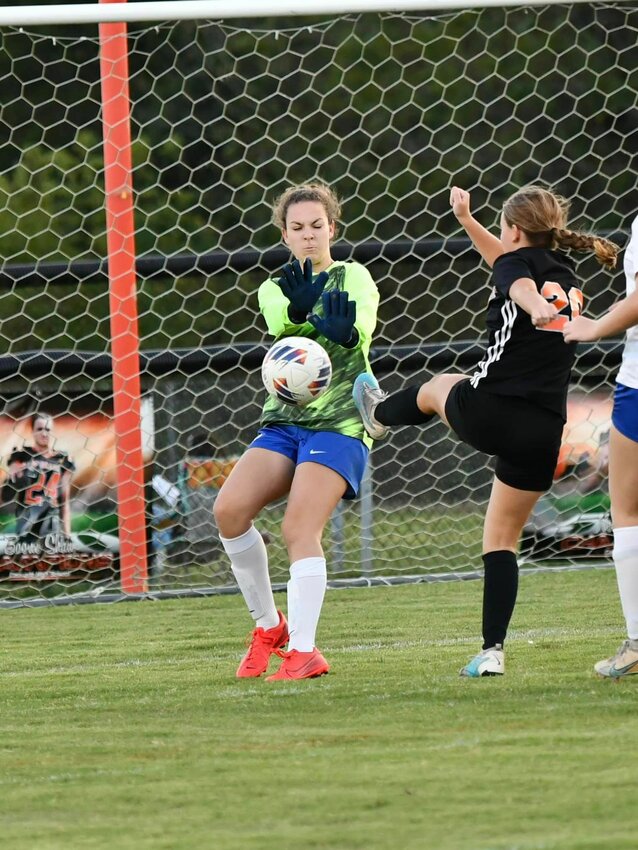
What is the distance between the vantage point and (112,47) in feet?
25.6

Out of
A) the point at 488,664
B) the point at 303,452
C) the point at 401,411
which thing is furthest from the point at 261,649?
the point at 401,411

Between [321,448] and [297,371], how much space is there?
27cm

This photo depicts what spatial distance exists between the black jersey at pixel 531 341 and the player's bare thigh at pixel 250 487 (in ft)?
2.64

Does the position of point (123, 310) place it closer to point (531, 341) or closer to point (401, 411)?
point (401, 411)

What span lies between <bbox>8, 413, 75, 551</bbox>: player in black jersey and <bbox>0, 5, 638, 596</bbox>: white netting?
0.22 feet

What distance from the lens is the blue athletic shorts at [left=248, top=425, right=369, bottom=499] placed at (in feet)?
16.1

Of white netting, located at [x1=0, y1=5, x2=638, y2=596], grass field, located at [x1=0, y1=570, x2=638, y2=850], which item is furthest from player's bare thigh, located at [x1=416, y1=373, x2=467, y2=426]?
white netting, located at [x1=0, y1=5, x2=638, y2=596]

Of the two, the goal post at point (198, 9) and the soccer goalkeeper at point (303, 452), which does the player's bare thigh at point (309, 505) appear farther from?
the goal post at point (198, 9)

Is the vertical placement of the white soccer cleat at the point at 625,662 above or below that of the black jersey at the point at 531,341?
below

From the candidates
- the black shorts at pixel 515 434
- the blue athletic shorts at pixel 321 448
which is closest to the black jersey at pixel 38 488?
the blue athletic shorts at pixel 321 448

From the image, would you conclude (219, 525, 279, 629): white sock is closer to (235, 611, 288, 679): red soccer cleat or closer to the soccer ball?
(235, 611, 288, 679): red soccer cleat

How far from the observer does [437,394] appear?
4855 mm

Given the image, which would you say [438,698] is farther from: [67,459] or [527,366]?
[67,459]

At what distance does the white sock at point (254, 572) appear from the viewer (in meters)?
5.08
